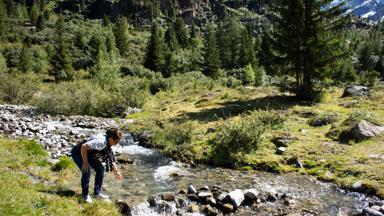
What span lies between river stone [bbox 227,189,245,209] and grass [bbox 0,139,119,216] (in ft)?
14.5

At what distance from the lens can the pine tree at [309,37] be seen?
106ft

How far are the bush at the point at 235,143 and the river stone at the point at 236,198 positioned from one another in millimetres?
5092

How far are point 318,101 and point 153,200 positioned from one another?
2425cm

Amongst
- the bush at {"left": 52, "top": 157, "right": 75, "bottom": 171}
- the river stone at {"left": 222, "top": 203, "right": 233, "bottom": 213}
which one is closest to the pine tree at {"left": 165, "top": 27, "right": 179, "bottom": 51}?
the bush at {"left": 52, "top": 157, "right": 75, "bottom": 171}

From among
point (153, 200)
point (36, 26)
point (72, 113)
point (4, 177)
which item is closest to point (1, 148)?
point (4, 177)

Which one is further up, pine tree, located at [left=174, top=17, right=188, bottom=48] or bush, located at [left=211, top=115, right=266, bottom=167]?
pine tree, located at [left=174, top=17, right=188, bottom=48]

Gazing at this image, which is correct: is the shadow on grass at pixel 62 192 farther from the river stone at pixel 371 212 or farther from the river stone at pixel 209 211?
the river stone at pixel 371 212

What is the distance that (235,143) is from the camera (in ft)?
63.6

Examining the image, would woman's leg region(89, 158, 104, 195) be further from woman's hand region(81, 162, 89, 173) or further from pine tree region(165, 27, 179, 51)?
pine tree region(165, 27, 179, 51)

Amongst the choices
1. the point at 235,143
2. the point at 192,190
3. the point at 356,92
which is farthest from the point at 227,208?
the point at 356,92

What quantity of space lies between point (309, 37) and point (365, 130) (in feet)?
49.0

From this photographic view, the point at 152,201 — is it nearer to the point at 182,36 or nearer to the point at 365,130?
the point at 365,130

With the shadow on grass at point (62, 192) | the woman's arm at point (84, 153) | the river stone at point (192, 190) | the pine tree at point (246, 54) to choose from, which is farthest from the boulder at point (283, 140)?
the pine tree at point (246, 54)

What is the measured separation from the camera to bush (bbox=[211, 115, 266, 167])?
18.9m
